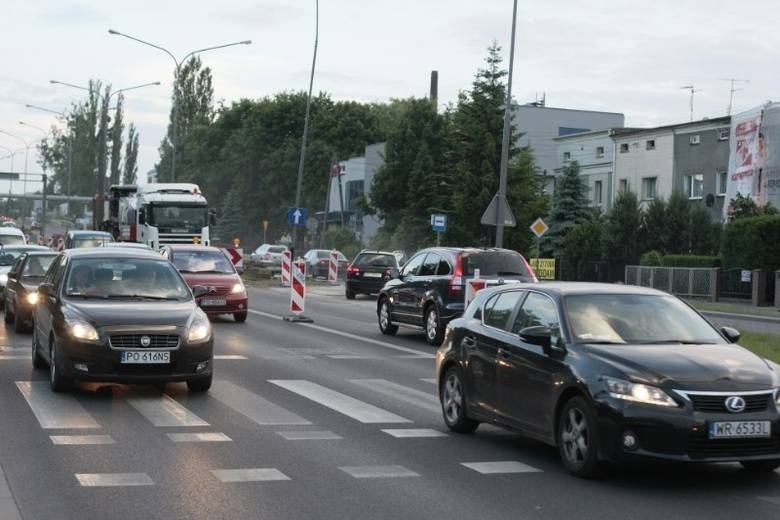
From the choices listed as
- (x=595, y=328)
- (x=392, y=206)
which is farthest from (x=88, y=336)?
(x=392, y=206)

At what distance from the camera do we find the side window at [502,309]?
10820mm

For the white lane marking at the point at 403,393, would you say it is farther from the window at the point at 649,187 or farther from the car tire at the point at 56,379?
the window at the point at 649,187

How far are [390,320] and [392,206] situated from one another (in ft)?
164

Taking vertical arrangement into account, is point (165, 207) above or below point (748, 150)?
below

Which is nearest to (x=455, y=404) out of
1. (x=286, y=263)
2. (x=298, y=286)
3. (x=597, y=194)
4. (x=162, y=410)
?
(x=162, y=410)

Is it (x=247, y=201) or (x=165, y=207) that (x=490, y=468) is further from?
(x=247, y=201)

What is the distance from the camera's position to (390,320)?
80.0 feet

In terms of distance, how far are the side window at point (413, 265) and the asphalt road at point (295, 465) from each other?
821 centimetres

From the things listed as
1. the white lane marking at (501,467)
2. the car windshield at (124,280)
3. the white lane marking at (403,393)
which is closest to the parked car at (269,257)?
the white lane marking at (403,393)

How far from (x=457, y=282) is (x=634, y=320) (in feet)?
39.4

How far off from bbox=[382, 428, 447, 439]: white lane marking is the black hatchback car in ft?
0.63

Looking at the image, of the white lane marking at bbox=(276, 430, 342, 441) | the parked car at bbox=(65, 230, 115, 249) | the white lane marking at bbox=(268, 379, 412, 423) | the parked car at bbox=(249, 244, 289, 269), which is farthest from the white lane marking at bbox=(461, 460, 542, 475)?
the parked car at bbox=(249, 244, 289, 269)

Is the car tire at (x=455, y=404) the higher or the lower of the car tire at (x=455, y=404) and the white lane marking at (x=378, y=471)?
the higher

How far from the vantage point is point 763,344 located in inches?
920
